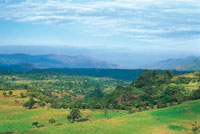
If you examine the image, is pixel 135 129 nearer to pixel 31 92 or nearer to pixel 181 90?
pixel 181 90

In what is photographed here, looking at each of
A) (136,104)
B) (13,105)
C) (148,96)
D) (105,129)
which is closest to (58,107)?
(13,105)

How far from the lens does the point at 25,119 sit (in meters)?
107

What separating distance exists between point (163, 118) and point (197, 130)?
19.6 meters

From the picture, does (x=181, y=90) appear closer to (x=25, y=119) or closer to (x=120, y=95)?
(x=120, y=95)

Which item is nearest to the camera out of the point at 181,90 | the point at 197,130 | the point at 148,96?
the point at 197,130

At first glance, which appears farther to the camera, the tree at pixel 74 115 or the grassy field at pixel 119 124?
the tree at pixel 74 115

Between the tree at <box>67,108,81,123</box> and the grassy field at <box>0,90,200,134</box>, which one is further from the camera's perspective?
the tree at <box>67,108,81,123</box>

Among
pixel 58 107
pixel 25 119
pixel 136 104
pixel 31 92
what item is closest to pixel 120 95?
pixel 136 104

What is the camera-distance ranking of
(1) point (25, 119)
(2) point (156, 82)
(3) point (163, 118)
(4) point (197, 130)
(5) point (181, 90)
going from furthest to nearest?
(2) point (156, 82)
(5) point (181, 90)
(1) point (25, 119)
(3) point (163, 118)
(4) point (197, 130)

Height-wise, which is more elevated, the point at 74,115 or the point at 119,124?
the point at 119,124

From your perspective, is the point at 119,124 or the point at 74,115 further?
the point at 74,115

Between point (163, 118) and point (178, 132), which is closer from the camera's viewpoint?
point (178, 132)

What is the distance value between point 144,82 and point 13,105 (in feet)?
329

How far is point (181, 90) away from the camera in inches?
5773
